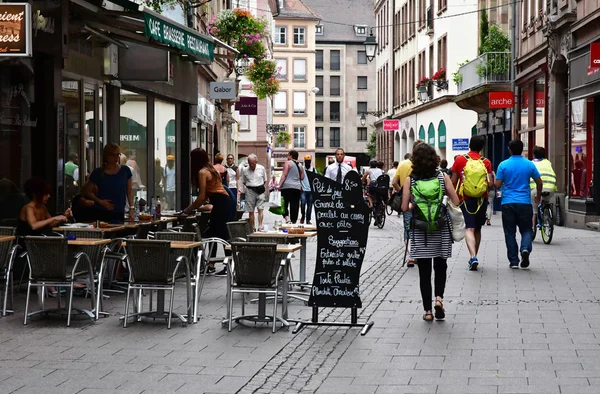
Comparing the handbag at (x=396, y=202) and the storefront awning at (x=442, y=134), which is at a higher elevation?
the storefront awning at (x=442, y=134)

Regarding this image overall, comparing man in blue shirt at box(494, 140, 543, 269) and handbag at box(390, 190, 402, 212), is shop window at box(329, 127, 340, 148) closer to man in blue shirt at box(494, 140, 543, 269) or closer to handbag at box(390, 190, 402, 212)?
man in blue shirt at box(494, 140, 543, 269)

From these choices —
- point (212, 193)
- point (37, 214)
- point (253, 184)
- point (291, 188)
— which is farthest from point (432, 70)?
point (37, 214)

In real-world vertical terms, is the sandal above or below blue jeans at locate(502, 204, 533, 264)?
below

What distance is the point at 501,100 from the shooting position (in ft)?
110

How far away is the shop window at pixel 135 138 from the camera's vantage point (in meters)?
20.2

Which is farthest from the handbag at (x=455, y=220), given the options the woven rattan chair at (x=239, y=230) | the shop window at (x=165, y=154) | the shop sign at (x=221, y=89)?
the shop sign at (x=221, y=89)

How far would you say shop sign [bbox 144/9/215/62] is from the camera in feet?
44.3

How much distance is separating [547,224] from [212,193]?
7.58 meters

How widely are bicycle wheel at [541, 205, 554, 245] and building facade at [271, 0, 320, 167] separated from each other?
77.4 meters

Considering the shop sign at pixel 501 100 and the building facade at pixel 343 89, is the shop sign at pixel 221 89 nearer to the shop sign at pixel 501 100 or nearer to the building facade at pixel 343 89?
the shop sign at pixel 501 100

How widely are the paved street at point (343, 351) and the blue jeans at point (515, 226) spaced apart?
2.46 metres

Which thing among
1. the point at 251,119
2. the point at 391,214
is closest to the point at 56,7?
the point at 391,214

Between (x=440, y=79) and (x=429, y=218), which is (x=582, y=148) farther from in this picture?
(x=440, y=79)

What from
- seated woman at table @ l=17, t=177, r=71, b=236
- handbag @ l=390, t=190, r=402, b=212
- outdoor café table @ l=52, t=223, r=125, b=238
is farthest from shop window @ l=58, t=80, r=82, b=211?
handbag @ l=390, t=190, r=402, b=212
